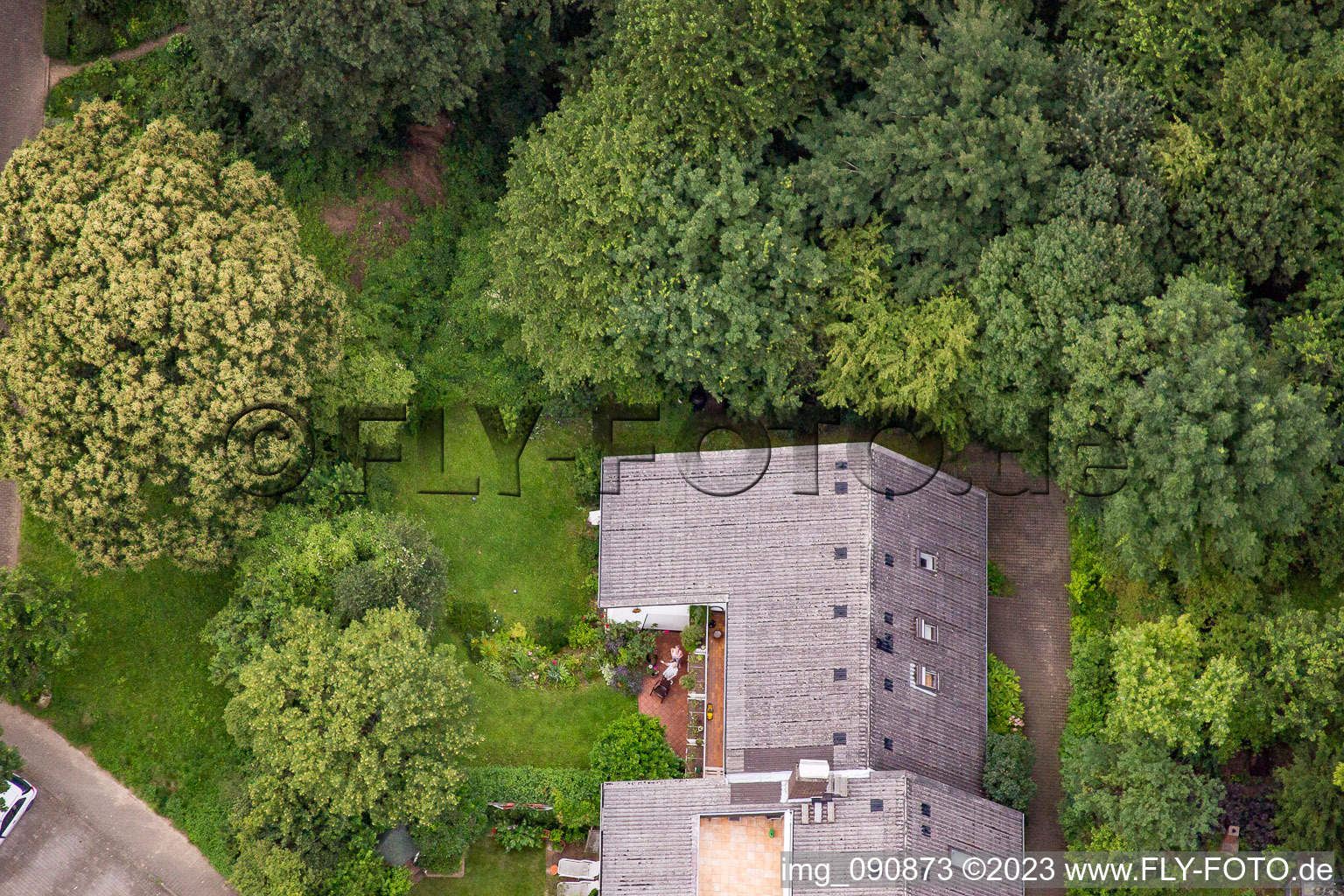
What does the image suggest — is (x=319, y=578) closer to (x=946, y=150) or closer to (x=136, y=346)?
(x=136, y=346)

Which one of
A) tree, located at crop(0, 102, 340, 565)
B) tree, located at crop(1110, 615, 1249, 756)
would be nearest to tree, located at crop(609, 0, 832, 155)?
tree, located at crop(0, 102, 340, 565)

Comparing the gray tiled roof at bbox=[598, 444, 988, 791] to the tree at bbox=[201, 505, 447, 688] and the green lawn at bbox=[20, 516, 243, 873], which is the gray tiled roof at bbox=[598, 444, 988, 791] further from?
the green lawn at bbox=[20, 516, 243, 873]

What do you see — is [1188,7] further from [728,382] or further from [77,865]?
[77,865]

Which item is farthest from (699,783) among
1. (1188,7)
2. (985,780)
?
(1188,7)

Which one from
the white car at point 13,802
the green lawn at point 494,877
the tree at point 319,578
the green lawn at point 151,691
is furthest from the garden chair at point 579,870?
the white car at point 13,802

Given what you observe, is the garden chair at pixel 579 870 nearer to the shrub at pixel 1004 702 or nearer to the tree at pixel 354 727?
the tree at pixel 354 727

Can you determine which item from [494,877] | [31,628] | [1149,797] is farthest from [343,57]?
[1149,797]
